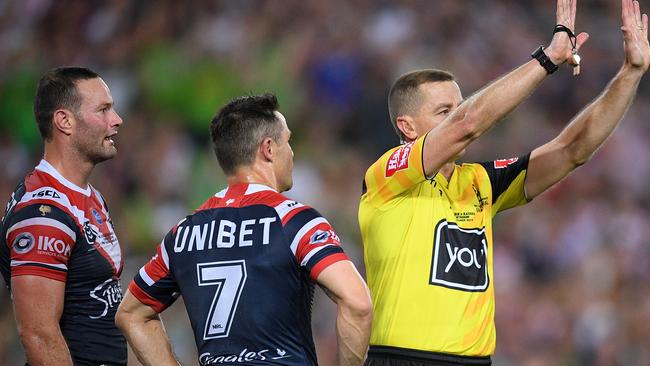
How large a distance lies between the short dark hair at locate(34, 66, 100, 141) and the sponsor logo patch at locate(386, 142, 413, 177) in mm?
1538

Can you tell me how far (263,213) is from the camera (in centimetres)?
397

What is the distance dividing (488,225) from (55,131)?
83.5 inches

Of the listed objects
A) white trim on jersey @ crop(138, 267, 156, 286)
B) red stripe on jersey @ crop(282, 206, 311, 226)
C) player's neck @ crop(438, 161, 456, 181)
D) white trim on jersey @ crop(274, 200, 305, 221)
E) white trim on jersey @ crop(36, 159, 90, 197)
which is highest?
white trim on jersey @ crop(36, 159, 90, 197)

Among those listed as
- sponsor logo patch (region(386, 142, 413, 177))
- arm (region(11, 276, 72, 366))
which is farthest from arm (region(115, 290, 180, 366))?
sponsor logo patch (region(386, 142, 413, 177))

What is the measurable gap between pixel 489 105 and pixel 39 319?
2.15 meters

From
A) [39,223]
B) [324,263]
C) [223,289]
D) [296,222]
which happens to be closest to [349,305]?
[324,263]

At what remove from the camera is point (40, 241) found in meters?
4.45

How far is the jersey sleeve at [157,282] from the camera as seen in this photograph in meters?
4.13

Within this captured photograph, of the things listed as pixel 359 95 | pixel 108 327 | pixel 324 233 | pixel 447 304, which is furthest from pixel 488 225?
pixel 359 95

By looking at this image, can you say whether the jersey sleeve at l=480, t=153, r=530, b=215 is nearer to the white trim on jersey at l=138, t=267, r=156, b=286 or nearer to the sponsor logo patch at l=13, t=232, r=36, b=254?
the white trim on jersey at l=138, t=267, r=156, b=286

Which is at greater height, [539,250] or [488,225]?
[488,225]

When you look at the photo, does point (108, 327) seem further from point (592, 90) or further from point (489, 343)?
point (592, 90)

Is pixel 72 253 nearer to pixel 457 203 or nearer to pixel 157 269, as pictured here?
pixel 157 269

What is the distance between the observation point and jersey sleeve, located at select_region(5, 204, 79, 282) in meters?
4.44
